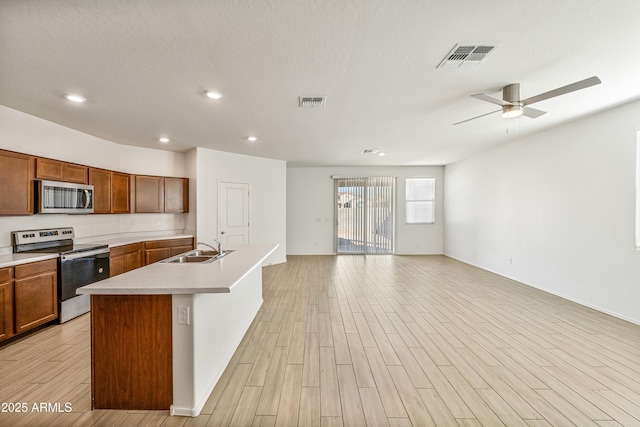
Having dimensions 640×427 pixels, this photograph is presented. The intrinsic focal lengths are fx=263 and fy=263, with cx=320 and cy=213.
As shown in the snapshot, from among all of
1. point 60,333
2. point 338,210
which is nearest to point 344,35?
point 60,333

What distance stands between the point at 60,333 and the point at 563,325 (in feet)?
19.5

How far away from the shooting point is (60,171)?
3562mm

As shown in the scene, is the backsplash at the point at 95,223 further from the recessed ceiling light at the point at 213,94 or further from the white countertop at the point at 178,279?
the recessed ceiling light at the point at 213,94

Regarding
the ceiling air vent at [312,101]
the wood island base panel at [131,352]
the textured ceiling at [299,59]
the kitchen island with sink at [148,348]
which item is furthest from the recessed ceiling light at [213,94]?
the wood island base panel at [131,352]

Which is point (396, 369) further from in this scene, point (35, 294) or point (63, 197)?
point (63, 197)

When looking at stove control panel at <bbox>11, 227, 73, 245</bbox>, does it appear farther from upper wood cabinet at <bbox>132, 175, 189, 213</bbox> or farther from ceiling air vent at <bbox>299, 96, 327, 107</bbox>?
ceiling air vent at <bbox>299, 96, 327, 107</bbox>

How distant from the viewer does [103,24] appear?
179cm

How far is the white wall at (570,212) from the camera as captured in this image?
3.36 metres

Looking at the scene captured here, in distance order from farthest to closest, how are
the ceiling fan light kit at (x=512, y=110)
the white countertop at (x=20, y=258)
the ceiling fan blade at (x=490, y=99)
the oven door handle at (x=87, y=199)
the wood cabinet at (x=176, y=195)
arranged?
the wood cabinet at (x=176, y=195), the oven door handle at (x=87, y=199), the ceiling fan light kit at (x=512, y=110), the white countertop at (x=20, y=258), the ceiling fan blade at (x=490, y=99)

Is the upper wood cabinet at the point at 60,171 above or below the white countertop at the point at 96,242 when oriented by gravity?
above

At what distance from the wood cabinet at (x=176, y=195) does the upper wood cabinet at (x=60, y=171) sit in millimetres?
1344

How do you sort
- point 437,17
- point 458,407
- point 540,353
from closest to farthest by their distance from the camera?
point 437,17 < point 458,407 < point 540,353

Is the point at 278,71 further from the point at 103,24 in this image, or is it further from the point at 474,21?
the point at 474,21

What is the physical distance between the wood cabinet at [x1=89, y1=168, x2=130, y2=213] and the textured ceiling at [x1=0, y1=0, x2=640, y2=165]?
764mm
